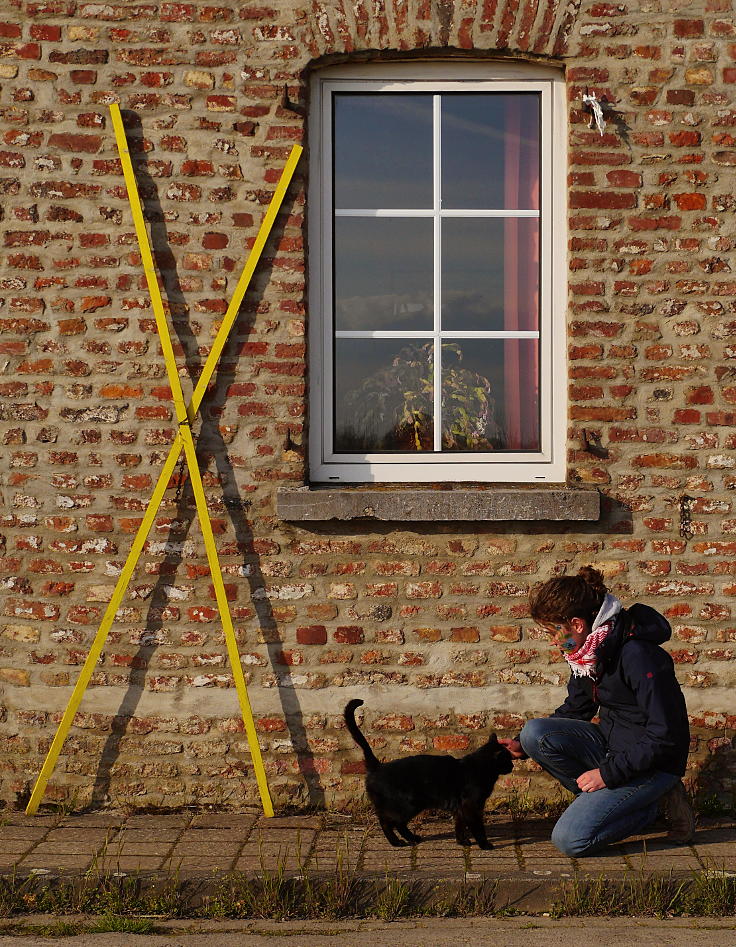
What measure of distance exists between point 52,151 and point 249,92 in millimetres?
942

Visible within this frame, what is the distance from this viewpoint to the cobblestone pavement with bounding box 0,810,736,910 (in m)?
4.21

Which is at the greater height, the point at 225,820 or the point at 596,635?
the point at 596,635

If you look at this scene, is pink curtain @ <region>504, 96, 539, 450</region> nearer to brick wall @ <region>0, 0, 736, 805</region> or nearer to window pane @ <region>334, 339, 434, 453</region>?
brick wall @ <region>0, 0, 736, 805</region>

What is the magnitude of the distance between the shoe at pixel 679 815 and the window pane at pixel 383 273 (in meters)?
2.39

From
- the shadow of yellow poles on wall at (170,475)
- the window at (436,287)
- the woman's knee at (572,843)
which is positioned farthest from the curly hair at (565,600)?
the shadow of yellow poles on wall at (170,475)

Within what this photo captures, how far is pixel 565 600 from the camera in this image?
4.34 metres

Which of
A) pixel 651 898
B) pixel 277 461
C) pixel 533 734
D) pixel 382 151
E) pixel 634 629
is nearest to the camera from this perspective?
pixel 651 898

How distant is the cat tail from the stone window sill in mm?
849

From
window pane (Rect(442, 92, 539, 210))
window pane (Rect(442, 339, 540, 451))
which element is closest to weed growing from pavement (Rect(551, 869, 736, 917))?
window pane (Rect(442, 339, 540, 451))

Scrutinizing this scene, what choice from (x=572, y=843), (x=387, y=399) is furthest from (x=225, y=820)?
(x=387, y=399)

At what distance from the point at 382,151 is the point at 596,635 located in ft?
8.29

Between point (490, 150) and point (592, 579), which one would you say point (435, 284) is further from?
point (592, 579)

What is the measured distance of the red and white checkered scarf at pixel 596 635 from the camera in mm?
4371

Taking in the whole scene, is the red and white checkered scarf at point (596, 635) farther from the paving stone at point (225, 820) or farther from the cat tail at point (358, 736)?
the paving stone at point (225, 820)
